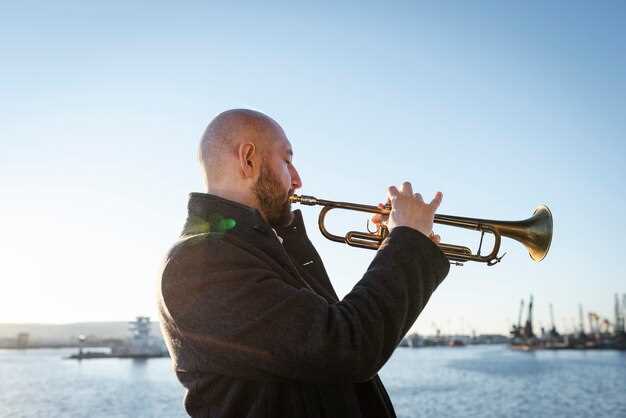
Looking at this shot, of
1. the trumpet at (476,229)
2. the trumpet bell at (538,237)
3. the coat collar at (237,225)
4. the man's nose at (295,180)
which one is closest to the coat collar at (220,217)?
the coat collar at (237,225)

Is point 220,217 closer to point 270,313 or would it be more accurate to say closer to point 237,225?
point 237,225

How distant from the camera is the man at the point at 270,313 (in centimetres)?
167

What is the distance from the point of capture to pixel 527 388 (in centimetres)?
5862

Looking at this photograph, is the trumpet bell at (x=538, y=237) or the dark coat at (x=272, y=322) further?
the trumpet bell at (x=538, y=237)

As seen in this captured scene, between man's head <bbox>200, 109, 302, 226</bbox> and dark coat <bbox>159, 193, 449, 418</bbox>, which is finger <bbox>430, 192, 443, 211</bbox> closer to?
dark coat <bbox>159, 193, 449, 418</bbox>

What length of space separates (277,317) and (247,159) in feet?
2.44

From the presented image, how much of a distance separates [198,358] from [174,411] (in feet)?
150

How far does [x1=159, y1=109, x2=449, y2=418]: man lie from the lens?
1674 mm

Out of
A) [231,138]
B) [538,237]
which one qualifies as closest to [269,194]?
[231,138]

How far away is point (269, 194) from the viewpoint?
2.17 meters

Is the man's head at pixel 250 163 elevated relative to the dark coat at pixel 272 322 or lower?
elevated

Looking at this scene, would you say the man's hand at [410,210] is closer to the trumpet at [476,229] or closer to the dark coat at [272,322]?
the dark coat at [272,322]

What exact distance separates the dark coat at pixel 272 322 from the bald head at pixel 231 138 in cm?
29

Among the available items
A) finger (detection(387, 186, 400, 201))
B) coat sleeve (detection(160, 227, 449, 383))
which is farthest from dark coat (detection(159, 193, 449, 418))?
finger (detection(387, 186, 400, 201))
